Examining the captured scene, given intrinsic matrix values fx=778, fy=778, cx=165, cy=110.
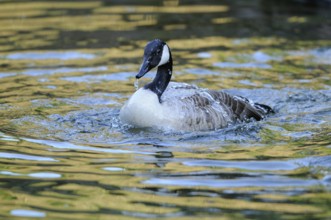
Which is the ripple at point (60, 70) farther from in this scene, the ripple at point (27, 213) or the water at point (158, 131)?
the ripple at point (27, 213)

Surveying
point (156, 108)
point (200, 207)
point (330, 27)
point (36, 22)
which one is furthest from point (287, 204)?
point (36, 22)

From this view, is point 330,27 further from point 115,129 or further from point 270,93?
point 115,129

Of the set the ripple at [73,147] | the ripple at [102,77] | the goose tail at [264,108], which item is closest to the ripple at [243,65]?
the ripple at [102,77]

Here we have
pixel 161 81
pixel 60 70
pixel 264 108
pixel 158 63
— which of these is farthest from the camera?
pixel 60 70

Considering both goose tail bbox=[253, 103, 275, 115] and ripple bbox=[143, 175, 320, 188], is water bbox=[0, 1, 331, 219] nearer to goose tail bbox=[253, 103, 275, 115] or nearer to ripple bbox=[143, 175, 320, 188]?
ripple bbox=[143, 175, 320, 188]

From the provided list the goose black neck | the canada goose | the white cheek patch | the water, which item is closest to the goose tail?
the water

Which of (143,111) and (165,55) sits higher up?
(165,55)

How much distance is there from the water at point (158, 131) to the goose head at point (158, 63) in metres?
0.68

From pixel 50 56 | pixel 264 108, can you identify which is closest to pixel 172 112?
pixel 264 108

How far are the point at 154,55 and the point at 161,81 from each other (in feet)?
1.35

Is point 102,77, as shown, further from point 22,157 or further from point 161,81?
point 22,157

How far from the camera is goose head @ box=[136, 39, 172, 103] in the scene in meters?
10.3

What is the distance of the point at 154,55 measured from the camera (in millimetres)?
10328

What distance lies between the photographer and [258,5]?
1881 cm
